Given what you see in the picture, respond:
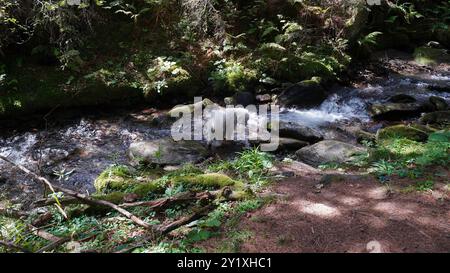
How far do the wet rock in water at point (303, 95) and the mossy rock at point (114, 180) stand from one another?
213 inches

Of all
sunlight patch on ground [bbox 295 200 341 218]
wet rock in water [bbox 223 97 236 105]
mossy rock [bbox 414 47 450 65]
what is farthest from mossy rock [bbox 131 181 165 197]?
mossy rock [bbox 414 47 450 65]

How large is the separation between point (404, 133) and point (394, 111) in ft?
7.03

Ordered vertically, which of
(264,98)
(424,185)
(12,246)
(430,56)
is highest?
(430,56)

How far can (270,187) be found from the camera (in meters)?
5.81

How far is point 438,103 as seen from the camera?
1038 cm

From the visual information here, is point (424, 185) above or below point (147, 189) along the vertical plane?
above

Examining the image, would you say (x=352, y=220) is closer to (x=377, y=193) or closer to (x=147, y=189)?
(x=377, y=193)

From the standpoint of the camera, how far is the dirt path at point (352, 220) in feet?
13.3

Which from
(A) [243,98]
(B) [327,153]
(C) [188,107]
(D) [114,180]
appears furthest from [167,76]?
(B) [327,153]

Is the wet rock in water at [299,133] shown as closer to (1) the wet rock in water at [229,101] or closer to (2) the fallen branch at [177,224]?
(1) the wet rock in water at [229,101]

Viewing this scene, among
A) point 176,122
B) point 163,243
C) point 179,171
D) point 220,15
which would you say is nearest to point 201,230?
point 163,243

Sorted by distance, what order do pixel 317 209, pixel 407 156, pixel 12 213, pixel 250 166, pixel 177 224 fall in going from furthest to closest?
pixel 250 166, pixel 407 156, pixel 12 213, pixel 317 209, pixel 177 224

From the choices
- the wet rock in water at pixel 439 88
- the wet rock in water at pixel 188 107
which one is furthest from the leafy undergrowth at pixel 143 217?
the wet rock in water at pixel 439 88
